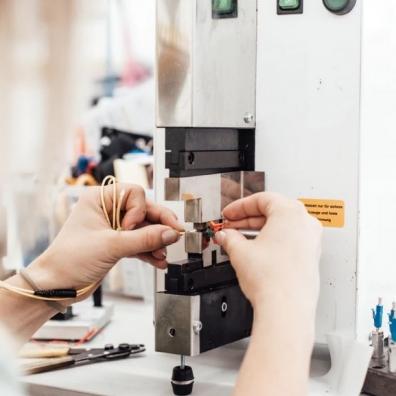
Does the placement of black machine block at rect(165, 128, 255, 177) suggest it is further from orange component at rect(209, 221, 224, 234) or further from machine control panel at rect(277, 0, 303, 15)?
machine control panel at rect(277, 0, 303, 15)

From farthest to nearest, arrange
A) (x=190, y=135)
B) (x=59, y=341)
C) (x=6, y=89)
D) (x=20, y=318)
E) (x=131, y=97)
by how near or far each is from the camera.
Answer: (x=131, y=97) < (x=59, y=341) < (x=20, y=318) < (x=190, y=135) < (x=6, y=89)

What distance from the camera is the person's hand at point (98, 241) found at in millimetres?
1099

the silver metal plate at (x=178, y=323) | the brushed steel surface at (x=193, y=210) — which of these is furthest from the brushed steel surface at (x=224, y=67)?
the silver metal plate at (x=178, y=323)

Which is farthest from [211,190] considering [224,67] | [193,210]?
[224,67]

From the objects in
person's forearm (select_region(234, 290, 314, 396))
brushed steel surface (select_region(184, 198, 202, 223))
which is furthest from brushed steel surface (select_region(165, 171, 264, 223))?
person's forearm (select_region(234, 290, 314, 396))

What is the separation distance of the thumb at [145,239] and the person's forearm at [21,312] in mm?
151

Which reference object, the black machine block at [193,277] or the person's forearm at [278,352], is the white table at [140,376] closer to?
the black machine block at [193,277]

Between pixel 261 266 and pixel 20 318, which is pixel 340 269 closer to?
pixel 261 266

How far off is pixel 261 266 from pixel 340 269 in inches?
11.0

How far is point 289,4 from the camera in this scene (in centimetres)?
112

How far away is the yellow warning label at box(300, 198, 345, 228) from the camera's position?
110 centimetres

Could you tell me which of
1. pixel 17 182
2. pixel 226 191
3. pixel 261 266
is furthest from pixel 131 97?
pixel 17 182

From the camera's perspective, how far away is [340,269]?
3.64ft

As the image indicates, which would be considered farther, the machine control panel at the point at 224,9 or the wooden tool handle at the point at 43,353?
the wooden tool handle at the point at 43,353
